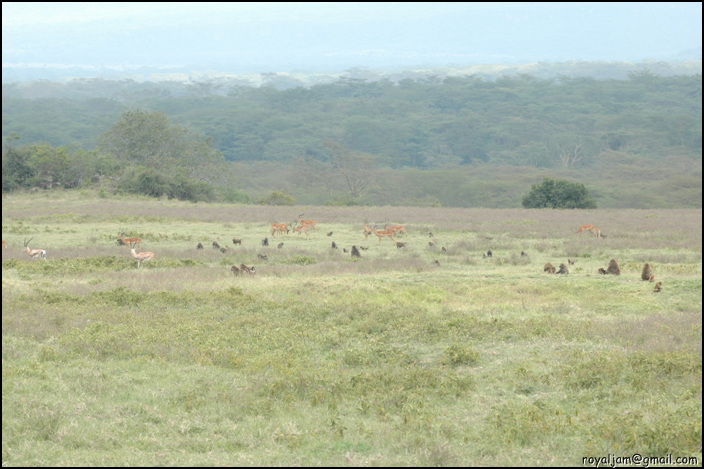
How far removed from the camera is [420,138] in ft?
319

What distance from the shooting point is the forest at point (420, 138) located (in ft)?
196

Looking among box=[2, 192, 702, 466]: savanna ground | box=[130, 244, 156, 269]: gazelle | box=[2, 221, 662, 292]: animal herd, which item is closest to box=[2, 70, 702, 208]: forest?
box=[2, 221, 662, 292]: animal herd

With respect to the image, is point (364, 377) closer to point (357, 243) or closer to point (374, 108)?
point (357, 243)

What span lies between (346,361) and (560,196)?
35988mm

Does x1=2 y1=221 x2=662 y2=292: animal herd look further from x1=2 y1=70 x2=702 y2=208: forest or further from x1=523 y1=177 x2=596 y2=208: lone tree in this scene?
x1=2 y1=70 x2=702 y2=208: forest

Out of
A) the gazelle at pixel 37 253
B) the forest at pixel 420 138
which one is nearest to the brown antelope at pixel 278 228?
the gazelle at pixel 37 253

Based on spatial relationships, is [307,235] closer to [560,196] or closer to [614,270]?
[614,270]

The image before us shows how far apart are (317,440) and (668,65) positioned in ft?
724

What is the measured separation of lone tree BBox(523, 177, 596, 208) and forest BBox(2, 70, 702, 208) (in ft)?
48.4

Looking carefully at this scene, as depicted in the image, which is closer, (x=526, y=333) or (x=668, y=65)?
(x=526, y=333)

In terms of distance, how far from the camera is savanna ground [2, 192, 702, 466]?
5.92 m

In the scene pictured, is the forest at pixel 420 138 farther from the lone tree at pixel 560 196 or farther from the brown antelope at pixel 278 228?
the brown antelope at pixel 278 228

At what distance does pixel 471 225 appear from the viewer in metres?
27.8

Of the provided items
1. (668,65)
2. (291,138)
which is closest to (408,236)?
(291,138)
